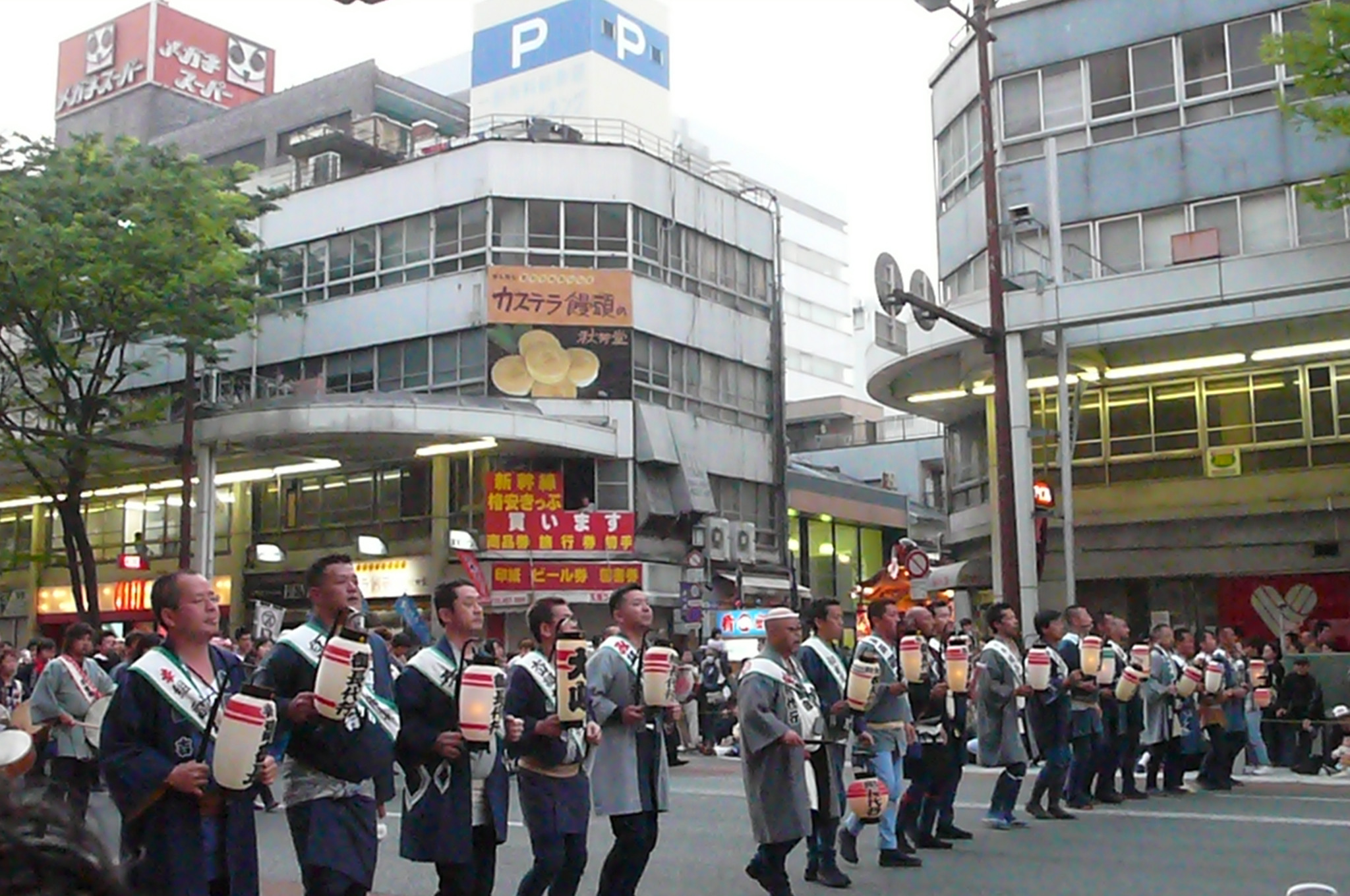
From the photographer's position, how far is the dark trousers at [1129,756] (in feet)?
50.0

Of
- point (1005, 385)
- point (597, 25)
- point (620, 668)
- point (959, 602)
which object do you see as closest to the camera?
point (620, 668)

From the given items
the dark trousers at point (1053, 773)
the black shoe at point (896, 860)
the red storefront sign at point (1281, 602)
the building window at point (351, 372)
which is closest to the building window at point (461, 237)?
the building window at point (351, 372)

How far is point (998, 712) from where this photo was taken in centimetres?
1287

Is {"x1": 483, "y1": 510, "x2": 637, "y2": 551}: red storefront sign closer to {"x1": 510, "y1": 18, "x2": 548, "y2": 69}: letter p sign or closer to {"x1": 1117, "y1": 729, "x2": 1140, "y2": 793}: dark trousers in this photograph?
{"x1": 1117, "y1": 729, "x2": 1140, "y2": 793}: dark trousers

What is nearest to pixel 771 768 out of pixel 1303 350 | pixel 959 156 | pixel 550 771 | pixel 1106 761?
pixel 550 771

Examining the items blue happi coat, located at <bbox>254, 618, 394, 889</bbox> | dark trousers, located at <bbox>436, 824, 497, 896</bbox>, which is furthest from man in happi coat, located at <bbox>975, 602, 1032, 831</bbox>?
blue happi coat, located at <bbox>254, 618, 394, 889</bbox>

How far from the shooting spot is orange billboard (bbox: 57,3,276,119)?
55.6 m

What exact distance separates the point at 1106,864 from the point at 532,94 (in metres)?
43.3

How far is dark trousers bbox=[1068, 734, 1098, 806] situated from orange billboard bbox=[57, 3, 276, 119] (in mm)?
48162

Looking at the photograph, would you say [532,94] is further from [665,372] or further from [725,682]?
[725,682]

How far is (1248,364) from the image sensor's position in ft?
91.0

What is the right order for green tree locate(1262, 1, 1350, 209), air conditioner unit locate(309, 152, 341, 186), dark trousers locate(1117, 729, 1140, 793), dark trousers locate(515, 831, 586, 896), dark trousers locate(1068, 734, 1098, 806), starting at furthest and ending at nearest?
air conditioner unit locate(309, 152, 341, 186), green tree locate(1262, 1, 1350, 209), dark trousers locate(1117, 729, 1140, 793), dark trousers locate(1068, 734, 1098, 806), dark trousers locate(515, 831, 586, 896)

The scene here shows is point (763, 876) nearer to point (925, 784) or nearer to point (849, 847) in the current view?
point (849, 847)

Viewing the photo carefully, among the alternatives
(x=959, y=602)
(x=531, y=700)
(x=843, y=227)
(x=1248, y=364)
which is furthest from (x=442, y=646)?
(x=843, y=227)
